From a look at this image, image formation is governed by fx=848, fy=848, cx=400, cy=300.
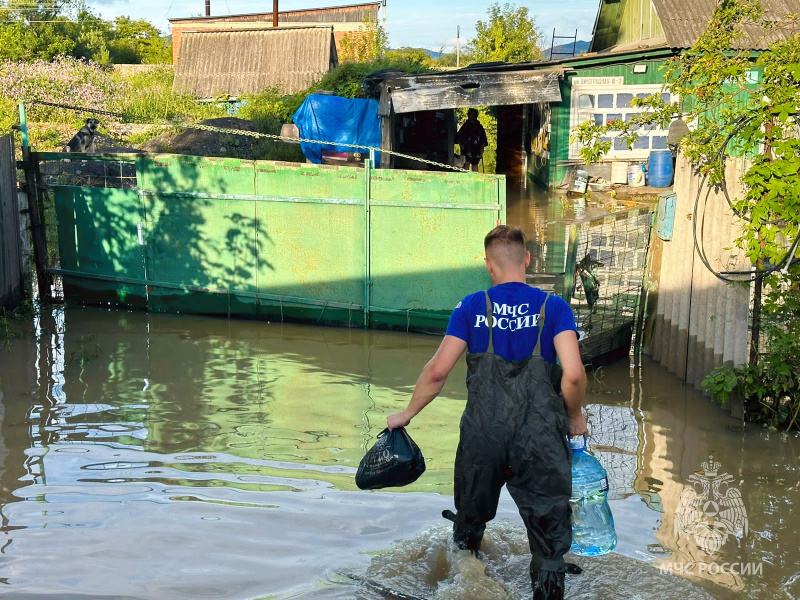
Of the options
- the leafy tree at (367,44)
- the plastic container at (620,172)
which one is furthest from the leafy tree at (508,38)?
the plastic container at (620,172)

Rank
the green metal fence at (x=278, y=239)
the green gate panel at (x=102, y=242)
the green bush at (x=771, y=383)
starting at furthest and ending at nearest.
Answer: the green gate panel at (x=102, y=242), the green metal fence at (x=278, y=239), the green bush at (x=771, y=383)

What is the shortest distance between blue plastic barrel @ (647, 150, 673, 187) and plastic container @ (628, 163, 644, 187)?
0.41m

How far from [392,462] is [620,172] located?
1860cm

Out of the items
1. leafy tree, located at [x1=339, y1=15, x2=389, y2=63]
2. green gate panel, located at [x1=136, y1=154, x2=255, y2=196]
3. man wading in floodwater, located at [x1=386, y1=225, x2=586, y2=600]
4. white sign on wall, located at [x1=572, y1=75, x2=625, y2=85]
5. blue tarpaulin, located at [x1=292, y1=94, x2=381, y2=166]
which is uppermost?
leafy tree, located at [x1=339, y1=15, x2=389, y2=63]

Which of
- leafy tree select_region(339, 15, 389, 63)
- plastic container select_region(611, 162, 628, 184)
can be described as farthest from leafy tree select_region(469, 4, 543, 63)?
plastic container select_region(611, 162, 628, 184)

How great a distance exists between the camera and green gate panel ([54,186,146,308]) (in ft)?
35.3

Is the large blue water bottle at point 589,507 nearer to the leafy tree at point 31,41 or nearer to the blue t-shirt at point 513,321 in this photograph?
the blue t-shirt at point 513,321

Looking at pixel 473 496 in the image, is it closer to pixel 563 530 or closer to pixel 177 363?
pixel 563 530

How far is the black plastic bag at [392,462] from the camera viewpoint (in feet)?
14.1

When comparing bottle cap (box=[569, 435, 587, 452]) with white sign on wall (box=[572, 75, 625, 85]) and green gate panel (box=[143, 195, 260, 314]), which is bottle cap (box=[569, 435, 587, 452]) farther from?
white sign on wall (box=[572, 75, 625, 85])

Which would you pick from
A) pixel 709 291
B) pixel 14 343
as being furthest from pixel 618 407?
pixel 14 343

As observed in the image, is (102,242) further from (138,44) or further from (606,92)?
(138,44)

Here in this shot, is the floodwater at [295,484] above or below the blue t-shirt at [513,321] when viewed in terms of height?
below

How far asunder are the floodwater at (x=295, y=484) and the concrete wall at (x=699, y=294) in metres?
0.35
